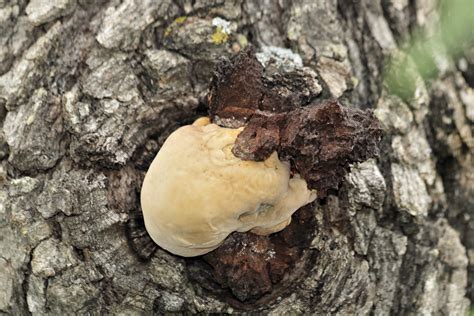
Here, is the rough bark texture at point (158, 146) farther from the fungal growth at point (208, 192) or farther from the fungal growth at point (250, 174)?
the fungal growth at point (208, 192)

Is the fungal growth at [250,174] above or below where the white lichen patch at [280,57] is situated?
below

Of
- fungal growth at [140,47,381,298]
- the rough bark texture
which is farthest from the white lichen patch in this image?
fungal growth at [140,47,381,298]

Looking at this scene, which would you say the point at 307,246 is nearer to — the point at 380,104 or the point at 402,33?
the point at 380,104

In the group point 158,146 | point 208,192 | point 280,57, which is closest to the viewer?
point 208,192

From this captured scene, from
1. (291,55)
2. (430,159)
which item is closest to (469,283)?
(430,159)

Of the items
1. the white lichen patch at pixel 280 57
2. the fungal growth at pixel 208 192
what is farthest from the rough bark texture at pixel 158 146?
the fungal growth at pixel 208 192

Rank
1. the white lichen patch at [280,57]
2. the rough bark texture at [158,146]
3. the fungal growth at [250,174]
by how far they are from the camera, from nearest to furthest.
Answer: the fungal growth at [250,174], the rough bark texture at [158,146], the white lichen patch at [280,57]

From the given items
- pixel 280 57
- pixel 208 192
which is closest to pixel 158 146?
pixel 208 192

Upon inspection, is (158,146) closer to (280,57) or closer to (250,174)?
(250,174)

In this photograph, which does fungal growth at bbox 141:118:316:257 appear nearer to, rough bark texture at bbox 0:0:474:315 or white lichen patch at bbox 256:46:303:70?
rough bark texture at bbox 0:0:474:315
